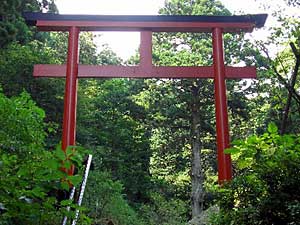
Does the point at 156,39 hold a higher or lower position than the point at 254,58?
higher

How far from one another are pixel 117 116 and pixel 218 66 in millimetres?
9499

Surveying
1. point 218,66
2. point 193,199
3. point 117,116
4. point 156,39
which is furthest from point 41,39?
point 218,66

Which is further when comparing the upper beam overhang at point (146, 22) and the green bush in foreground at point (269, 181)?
the upper beam overhang at point (146, 22)

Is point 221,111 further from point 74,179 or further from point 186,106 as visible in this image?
point 186,106

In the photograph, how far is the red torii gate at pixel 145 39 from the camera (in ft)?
23.6

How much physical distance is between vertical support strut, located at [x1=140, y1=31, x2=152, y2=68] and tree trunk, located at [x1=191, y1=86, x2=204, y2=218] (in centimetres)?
1085

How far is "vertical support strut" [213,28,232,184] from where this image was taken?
6.55 metres

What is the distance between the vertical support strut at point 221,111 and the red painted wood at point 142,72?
0.45 ft

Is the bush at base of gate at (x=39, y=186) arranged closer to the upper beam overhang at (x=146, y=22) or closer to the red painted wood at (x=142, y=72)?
the red painted wood at (x=142, y=72)

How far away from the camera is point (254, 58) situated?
1847 cm

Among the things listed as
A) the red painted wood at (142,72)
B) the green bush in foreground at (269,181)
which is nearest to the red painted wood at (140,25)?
the red painted wood at (142,72)

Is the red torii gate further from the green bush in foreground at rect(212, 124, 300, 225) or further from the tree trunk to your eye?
the tree trunk

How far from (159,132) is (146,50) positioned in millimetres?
12491

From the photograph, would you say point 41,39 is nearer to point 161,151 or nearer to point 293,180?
point 161,151
